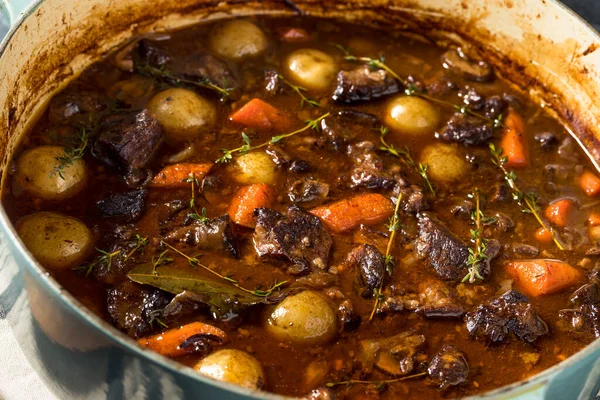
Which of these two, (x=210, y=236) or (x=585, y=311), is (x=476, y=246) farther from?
(x=210, y=236)

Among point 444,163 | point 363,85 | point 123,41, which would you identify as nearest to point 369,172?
point 444,163

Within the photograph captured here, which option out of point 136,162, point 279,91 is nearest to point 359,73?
point 279,91

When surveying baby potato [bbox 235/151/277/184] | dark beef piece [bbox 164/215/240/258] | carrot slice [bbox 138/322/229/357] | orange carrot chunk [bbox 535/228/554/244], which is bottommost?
carrot slice [bbox 138/322/229/357]

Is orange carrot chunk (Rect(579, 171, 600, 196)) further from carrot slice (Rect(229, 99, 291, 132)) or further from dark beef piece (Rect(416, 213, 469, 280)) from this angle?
carrot slice (Rect(229, 99, 291, 132))

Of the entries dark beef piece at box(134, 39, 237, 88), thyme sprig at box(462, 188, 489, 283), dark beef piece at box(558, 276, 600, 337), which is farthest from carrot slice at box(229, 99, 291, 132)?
dark beef piece at box(558, 276, 600, 337)

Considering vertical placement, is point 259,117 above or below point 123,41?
above

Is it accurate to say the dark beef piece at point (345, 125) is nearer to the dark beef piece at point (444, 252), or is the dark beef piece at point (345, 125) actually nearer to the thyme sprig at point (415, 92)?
the thyme sprig at point (415, 92)
